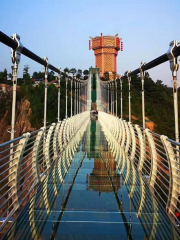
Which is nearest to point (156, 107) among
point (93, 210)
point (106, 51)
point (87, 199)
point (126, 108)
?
point (126, 108)

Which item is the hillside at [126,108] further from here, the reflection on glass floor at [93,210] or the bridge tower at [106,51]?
the bridge tower at [106,51]

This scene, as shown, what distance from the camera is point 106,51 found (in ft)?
268

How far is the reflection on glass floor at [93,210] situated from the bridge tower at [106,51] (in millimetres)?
76231

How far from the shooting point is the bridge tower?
3167 inches

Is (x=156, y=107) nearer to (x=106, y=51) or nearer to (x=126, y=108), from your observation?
(x=126, y=108)

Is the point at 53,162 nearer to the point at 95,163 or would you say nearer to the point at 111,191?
the point at 95,163

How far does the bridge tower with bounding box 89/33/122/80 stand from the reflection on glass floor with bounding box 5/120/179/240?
3001 inches

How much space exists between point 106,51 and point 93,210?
3199 inches

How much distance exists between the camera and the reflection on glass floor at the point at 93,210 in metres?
2.36

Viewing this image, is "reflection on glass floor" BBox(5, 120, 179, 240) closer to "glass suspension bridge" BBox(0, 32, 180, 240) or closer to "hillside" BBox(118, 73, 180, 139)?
"glass suspension bridge" BBox(0, 32, 180, 240)

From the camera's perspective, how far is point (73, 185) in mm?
3904

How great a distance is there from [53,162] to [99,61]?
78.3 meters

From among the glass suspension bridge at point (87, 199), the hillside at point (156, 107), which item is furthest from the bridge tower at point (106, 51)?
the glass suspension bridge at point (87, 199)

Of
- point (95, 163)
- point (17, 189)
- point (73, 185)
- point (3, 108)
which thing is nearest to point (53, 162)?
point (95, 163)
